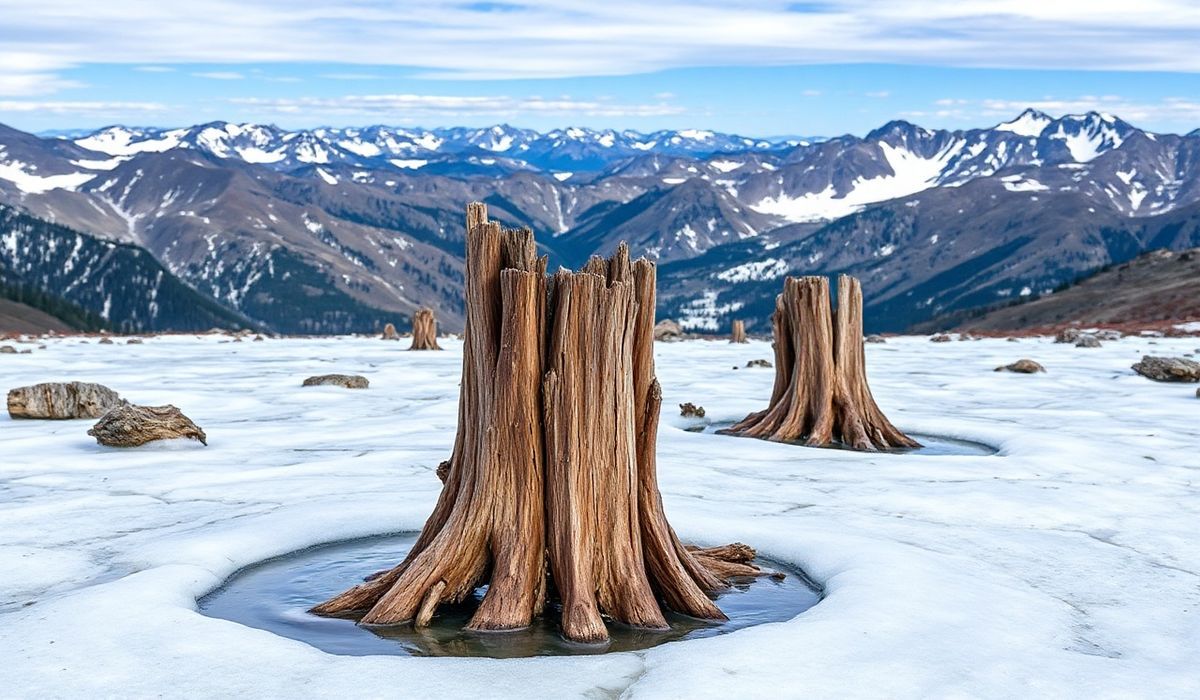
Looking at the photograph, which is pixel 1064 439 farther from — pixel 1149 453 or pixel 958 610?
pixel 958 610

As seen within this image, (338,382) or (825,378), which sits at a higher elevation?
(825,378)

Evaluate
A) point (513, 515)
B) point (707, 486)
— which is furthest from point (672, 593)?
point (707, 486)

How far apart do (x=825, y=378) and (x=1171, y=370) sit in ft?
41.5

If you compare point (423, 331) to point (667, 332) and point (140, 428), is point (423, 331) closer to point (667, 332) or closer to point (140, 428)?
point (667, 332)

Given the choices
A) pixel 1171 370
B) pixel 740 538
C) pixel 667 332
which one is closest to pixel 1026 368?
pixel 1171 370

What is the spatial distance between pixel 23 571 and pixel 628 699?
587 cm

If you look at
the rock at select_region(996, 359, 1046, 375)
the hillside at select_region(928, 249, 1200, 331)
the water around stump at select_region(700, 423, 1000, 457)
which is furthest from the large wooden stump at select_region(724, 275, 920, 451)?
the hillside at select_region(928, 249, 1200, 331)

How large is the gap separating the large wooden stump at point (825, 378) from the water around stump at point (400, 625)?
7.77m

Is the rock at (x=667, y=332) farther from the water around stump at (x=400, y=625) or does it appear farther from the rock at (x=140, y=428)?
the water around stump at (x=400, y=625)

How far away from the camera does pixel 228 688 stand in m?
7.41

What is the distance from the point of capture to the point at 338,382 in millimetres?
27062

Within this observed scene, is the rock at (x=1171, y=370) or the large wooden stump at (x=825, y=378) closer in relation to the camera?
the large wooden stump at (x=825, y=378)

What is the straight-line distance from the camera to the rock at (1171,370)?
88.9 feet

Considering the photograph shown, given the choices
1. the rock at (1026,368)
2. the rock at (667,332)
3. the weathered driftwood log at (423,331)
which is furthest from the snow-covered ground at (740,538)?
the rock at (667,332)
